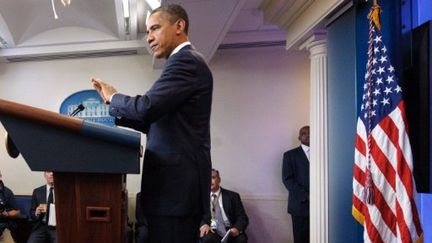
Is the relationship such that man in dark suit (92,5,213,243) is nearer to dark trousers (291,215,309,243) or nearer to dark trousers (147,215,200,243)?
dark trousers (147,215,200,243)

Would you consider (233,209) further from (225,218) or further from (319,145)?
(319,145)

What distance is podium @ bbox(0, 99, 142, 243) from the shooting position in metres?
0.89

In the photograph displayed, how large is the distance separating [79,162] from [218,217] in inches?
121

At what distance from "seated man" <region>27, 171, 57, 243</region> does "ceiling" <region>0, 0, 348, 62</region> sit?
1.71 metres

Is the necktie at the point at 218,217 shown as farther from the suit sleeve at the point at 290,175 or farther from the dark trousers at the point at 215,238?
the suit sleeve at the point at 290,175

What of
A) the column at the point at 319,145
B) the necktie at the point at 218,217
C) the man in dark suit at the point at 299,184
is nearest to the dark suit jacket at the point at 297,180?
the man in dark suit at the point at 299,184

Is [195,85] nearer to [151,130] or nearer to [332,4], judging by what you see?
[151,130]

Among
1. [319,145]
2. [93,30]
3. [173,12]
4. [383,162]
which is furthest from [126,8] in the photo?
[383,162]

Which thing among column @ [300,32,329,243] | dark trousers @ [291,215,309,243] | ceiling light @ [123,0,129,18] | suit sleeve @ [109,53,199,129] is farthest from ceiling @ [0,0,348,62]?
suit sleeve @ [109,53,199,129]

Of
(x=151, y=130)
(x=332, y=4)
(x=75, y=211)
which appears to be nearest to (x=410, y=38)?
(x=332, y=4)

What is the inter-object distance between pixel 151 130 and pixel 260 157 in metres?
3.56

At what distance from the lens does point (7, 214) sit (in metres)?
3.82

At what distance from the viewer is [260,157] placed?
4.54 meters

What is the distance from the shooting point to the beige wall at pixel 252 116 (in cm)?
449
